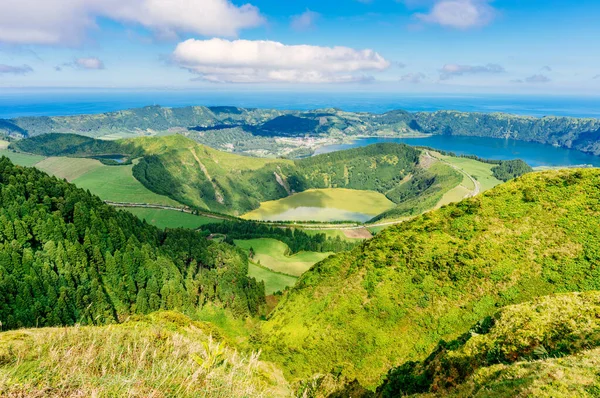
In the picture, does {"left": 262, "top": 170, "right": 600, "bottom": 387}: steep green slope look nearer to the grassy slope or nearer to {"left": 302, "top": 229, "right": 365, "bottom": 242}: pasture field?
the grassy slope

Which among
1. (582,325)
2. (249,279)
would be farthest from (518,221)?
(249,279)

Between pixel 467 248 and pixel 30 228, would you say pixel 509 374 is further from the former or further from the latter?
pixel 30 228

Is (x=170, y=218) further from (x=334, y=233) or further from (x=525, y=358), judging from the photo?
(x=525, y=358)

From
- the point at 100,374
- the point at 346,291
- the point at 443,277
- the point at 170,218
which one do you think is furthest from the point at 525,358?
the point at 170,218

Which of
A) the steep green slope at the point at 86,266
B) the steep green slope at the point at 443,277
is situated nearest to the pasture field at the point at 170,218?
the steep green slope at the point at 86,266

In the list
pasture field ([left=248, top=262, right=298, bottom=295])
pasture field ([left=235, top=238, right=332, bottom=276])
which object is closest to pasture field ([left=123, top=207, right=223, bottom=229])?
pasture field ([left=235, top=238, right=332, bottom=276])

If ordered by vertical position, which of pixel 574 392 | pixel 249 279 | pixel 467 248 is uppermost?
pixel 574 392
